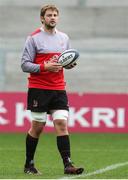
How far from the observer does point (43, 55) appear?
8586mm

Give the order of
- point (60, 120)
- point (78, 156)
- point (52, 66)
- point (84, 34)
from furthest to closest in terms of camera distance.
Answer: point (84, 34), point (78, 156), point (60, 120), point (52, 66)

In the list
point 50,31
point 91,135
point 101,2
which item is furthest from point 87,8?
point 50,31

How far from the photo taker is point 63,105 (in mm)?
8602

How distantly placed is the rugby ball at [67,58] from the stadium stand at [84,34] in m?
12.4

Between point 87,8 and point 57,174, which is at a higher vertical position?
point 87,8

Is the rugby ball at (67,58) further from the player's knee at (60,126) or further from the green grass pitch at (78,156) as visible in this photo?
the green grass pitch at (78,156)

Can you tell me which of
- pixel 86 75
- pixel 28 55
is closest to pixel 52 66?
pixel 28 55

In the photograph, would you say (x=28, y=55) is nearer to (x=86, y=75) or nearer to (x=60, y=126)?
(x=60, y=126)

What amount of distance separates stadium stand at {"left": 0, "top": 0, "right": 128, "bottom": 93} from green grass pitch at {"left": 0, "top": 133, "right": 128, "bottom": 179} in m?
4.90

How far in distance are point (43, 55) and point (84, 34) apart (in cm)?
1582

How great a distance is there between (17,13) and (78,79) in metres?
4.27

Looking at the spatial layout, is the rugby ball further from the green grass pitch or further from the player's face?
the green grass pitch

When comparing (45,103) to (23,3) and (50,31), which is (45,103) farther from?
(23,3)

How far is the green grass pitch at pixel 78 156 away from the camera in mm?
8492
